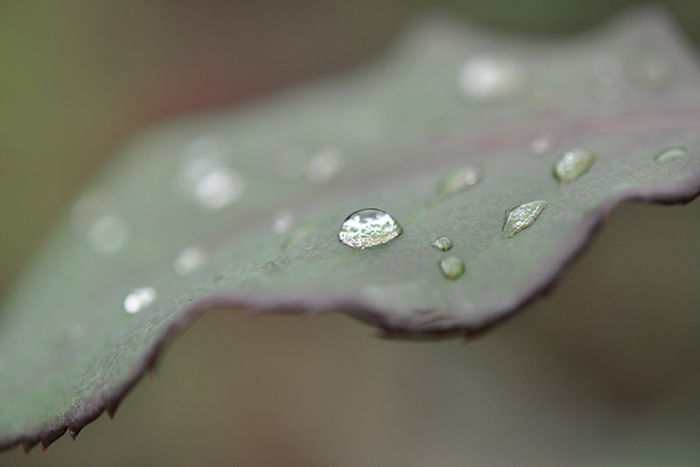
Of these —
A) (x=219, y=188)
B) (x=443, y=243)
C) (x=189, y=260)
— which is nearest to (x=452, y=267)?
(x=443, y=243)

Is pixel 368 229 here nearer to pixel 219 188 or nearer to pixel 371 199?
pixel 371 199

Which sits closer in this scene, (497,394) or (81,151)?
(497,394)

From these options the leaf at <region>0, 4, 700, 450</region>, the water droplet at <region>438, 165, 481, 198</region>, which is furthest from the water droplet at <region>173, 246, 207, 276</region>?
the water droplet at <region>438, 165, 481, 198</region>

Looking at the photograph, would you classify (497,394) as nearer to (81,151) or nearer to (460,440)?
(460,440)

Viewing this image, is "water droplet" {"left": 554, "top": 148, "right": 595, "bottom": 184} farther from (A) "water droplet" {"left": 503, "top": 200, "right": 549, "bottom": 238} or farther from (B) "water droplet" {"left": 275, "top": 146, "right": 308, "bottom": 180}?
(B) "water droplet" {"left": 275, "top": 146, "right": 308, "bottom": 180}

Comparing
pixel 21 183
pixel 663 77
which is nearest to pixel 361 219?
pixel 663 77
